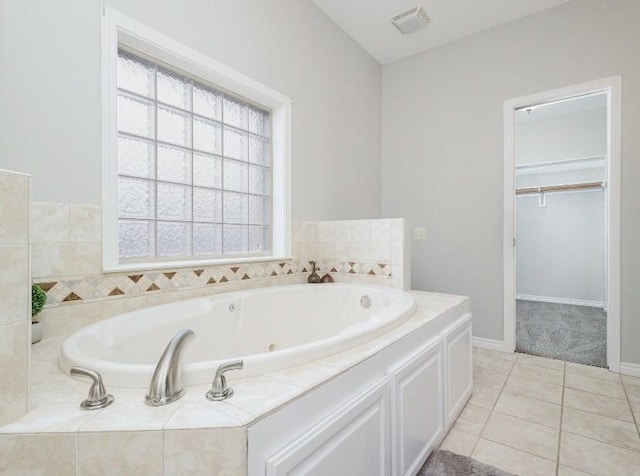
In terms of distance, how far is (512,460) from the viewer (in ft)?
4.52

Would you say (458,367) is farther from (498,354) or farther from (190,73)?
(190,73)

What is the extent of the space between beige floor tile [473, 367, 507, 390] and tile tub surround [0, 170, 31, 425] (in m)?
2.31

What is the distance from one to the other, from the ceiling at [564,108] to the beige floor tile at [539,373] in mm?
2953

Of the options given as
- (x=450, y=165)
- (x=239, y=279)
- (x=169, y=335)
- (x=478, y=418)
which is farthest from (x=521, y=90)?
(x=169, y=335)

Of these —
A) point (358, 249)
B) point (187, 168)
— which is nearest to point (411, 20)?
point (358, 249)

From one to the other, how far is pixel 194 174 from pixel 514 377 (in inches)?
99.9

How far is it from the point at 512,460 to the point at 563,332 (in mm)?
2349

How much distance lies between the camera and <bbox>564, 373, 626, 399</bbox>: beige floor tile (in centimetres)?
197

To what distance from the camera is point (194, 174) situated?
1.90 meters

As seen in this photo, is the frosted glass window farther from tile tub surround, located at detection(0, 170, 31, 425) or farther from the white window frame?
tile tub surround, located at detection(0, 170, 31, 425)

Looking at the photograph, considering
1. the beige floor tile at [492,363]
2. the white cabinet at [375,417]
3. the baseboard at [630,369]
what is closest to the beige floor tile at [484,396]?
the white cabinet at [375,417]

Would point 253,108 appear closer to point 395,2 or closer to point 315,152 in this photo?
point 315,152

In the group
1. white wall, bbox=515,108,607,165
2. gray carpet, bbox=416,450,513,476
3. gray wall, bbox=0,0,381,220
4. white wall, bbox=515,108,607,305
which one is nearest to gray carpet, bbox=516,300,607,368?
white wall, bbox=515,108,607,305

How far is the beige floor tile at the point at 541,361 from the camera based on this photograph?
93.1 inches
